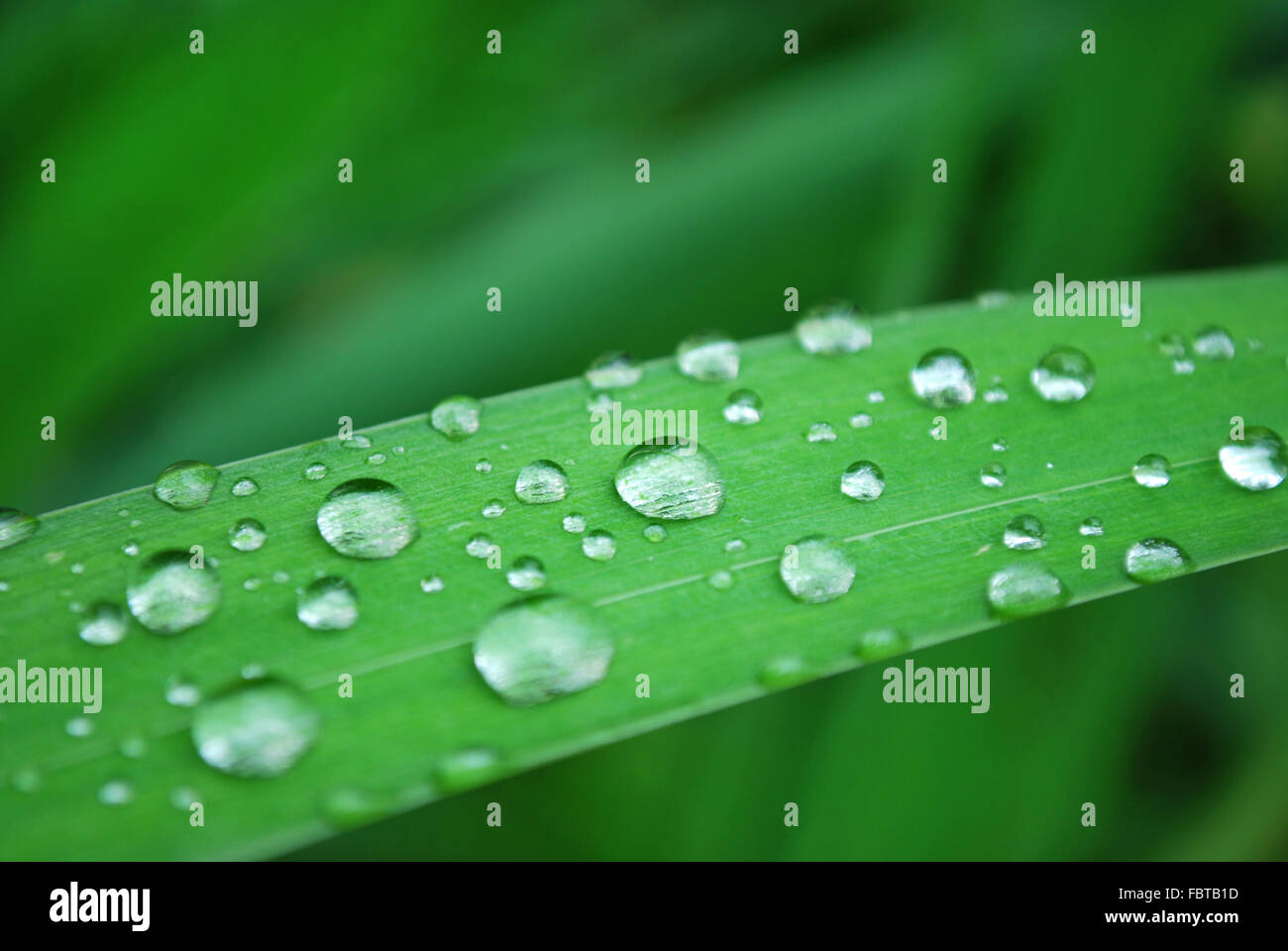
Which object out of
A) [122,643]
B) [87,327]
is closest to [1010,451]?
[122,643]

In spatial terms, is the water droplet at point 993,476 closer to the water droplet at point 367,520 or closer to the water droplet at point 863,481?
the water droplet at point 863,481

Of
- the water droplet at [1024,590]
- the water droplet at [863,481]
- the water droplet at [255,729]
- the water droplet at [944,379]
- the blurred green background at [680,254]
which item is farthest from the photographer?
the blurred green background at [680,254]

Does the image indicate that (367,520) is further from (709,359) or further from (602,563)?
(709,359)

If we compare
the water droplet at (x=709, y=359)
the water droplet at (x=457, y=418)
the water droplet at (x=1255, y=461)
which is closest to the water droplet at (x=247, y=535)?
the water droplet at (x=457, y=418)

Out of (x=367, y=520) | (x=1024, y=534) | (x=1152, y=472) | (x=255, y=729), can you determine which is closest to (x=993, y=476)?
(x=1024, y=534)
